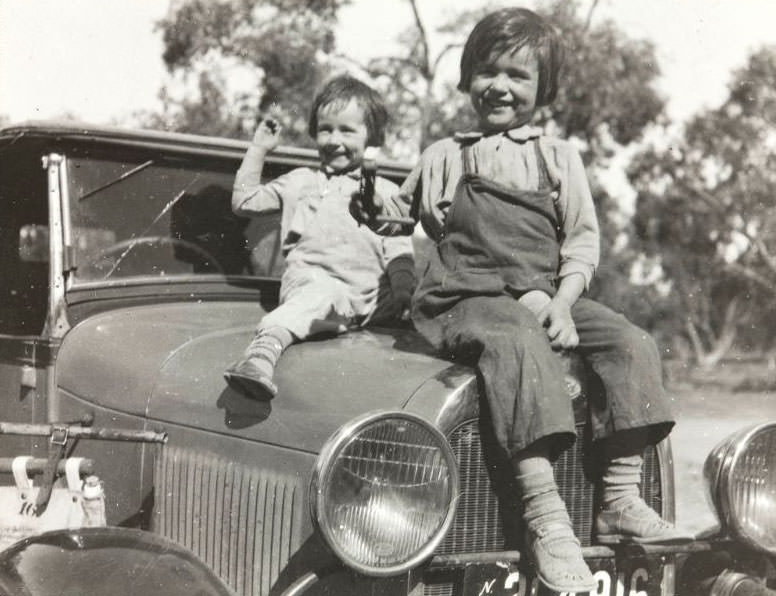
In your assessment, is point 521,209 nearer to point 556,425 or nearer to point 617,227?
point 556,425

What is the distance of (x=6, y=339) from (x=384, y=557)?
6.23 ft

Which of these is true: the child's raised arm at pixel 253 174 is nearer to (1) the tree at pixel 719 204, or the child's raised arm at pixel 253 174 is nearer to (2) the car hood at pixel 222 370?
(2) the car hood at pixel 222 370

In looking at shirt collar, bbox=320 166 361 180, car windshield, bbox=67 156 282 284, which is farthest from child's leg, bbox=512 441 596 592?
car windshield, bbox=67 156 282 284

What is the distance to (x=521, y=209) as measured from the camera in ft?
8.33

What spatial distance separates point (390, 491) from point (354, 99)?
151 centimetres

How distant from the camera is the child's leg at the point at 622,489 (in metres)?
Result: 2.38

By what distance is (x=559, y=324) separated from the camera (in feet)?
7.82

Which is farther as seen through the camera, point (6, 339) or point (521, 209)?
point (6, 339)

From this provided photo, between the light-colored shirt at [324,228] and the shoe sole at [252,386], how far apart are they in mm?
622

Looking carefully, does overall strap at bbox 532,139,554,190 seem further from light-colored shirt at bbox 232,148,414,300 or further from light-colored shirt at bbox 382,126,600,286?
light-colored shirt at bbox 232,148,414,300

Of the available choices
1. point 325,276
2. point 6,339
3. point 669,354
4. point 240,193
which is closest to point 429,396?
point 325,276

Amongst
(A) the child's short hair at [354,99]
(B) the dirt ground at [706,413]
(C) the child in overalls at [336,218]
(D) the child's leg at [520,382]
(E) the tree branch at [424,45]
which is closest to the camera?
(D) the child's leg at [520,382]

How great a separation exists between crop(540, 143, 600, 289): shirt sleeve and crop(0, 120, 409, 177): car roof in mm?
1282

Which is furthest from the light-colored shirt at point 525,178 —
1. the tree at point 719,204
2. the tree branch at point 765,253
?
the tree branch at point 765,253
